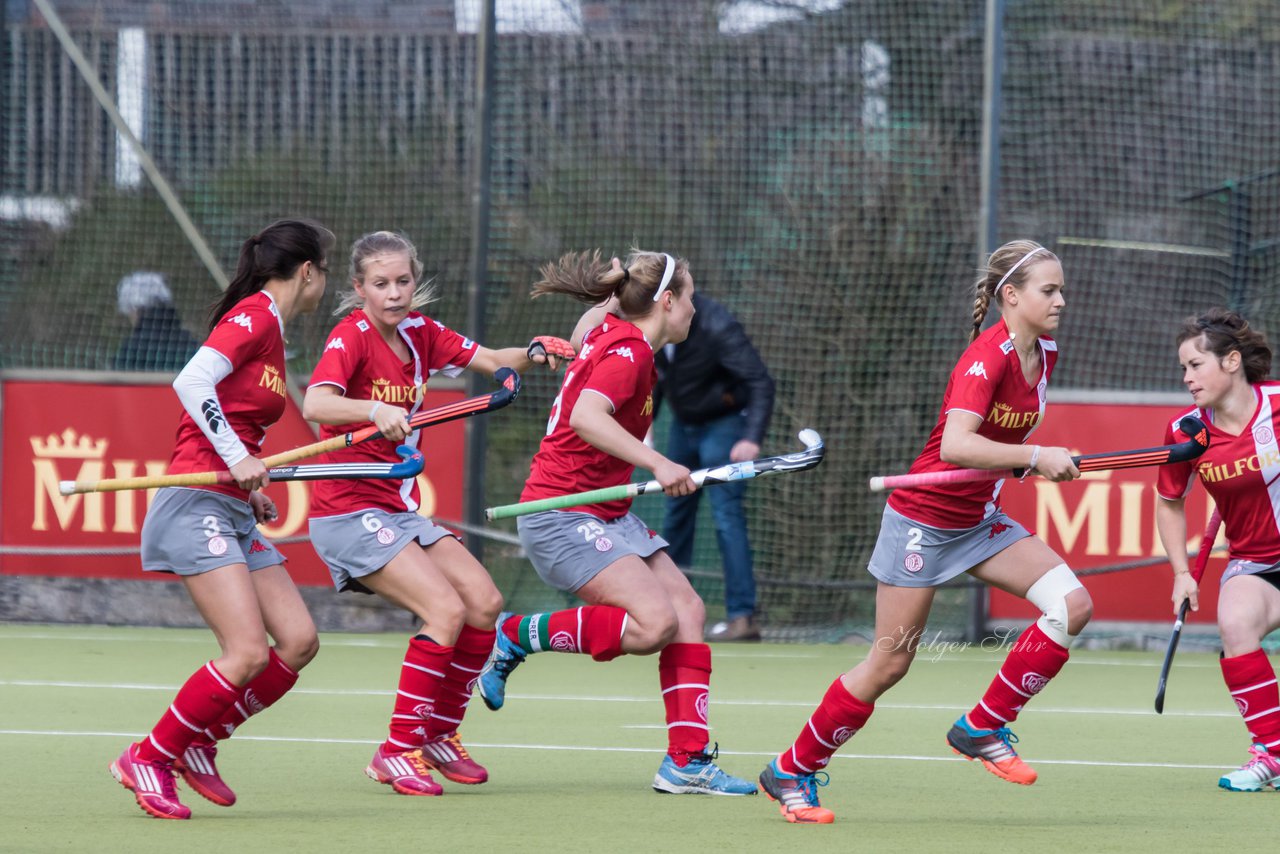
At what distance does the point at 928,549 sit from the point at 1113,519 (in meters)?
4.80

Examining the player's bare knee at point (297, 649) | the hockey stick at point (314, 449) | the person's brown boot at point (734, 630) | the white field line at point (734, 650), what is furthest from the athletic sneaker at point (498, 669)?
the person's brown boot at point (734, 630)

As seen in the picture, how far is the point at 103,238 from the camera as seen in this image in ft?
34.7

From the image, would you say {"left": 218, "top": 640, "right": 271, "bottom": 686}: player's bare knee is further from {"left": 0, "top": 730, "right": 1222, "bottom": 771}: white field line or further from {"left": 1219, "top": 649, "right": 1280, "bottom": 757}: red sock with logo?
{"left": 1219, "top": 649, "right": 1280, "bottom": 757}: red sock with logo

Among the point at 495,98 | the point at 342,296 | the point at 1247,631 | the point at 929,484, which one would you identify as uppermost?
the point at 495,98

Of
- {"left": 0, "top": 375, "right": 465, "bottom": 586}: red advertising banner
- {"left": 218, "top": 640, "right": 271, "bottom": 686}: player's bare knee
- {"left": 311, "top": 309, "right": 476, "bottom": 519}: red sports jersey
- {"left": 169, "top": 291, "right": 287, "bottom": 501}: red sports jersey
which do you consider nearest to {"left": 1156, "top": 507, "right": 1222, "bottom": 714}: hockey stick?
{"left": 311, "top": 309, "right": 476, "bottom": 519}: red sports jersey

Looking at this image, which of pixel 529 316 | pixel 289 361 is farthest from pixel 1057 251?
pixel 289 361

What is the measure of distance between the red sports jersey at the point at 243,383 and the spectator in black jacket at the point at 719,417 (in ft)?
13.8

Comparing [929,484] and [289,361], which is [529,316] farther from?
[929,484]

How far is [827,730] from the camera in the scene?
15.6 feet

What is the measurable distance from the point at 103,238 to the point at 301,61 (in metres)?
1.54

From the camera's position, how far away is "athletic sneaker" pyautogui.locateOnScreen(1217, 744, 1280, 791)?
5207 mm

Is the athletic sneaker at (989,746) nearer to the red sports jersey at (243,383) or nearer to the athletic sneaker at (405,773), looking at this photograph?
the athletic sneaker at (405,773)

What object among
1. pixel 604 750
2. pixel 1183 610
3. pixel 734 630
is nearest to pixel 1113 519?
pixel 734 630

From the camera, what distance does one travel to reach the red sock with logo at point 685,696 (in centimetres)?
513
